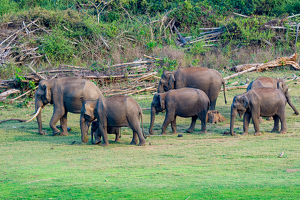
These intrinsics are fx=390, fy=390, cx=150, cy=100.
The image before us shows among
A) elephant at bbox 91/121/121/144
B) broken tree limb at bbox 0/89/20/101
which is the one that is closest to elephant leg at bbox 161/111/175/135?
elephant at bbox 91/121/121/144

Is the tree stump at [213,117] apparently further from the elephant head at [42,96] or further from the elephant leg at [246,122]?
the elephant head at [42,96]

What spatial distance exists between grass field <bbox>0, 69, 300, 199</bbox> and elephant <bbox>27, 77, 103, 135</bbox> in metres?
0.65

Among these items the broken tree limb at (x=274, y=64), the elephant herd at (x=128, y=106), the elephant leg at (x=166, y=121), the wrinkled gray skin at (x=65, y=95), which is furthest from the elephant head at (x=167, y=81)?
the broken tree limb at (x=274, y=64)

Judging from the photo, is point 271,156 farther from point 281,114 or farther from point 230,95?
point 230,95

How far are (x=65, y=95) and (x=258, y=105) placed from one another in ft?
17.6

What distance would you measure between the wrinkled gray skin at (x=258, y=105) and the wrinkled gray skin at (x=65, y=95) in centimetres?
386

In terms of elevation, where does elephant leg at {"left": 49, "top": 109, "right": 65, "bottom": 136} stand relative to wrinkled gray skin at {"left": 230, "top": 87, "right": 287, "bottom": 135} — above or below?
below

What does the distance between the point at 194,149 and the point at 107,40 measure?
14.9 meters

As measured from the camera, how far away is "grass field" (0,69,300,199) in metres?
5.31

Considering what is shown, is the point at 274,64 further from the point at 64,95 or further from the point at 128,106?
the point at 128,106

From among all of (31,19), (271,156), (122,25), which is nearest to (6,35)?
(31,19)

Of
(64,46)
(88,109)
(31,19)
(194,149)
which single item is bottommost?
(194,149)

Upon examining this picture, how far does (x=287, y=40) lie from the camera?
22578mm

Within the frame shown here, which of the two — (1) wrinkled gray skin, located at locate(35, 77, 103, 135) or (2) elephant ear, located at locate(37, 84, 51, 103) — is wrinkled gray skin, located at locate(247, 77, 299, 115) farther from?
(2) elephant ear, located at locate(37, 84, 51, 103)
